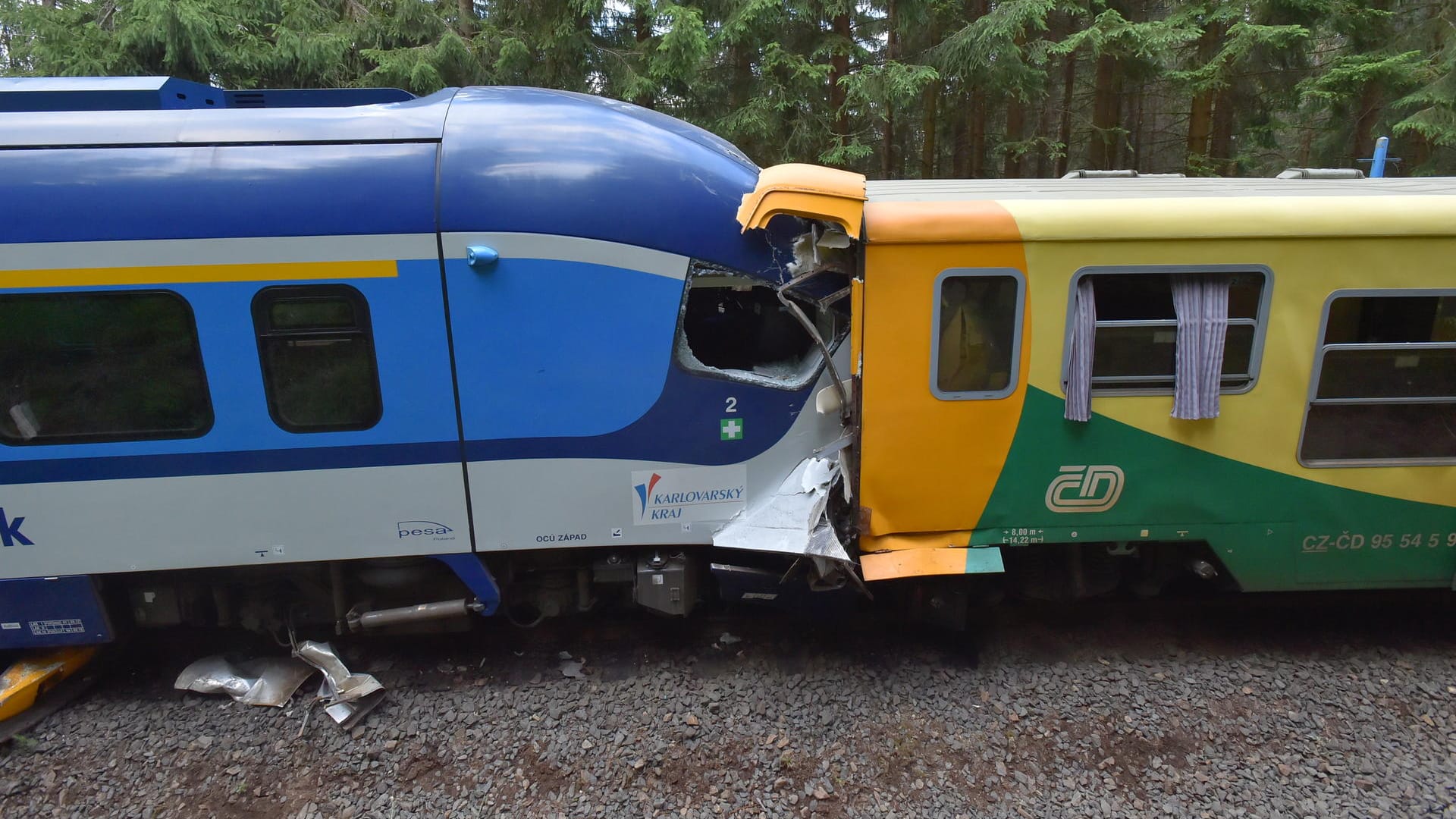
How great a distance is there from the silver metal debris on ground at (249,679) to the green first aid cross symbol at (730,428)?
291 centimetres

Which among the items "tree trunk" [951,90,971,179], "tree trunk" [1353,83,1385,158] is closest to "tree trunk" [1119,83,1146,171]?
"tree trunk" [951,90,971,179]

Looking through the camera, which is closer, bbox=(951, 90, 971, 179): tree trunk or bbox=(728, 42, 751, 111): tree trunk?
bbox=(728, 42, 751, 111): tree trunk

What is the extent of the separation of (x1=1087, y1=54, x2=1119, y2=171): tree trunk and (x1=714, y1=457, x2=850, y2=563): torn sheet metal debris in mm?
10667

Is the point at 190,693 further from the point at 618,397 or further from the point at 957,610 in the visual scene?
the point at 957,610

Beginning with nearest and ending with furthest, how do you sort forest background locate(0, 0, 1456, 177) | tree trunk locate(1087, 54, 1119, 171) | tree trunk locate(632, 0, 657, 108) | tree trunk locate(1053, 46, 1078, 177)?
forest background locate(0, 0, 1456, 177)
tree trunk locate(632, 0, 657, 108)
tree trunk locate(1087, 54, 1119, 171)
tree trunk locate(1053, 46, 1078, 177)

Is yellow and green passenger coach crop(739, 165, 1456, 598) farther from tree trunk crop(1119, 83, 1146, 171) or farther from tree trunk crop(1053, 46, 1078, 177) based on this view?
tree trunk crop(1119, 83, 1146, 171)

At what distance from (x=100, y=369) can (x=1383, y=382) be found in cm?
694

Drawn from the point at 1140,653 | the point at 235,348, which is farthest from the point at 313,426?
the point at 1140,653

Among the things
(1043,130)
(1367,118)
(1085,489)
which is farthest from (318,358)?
(1367,118)

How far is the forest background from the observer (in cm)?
917

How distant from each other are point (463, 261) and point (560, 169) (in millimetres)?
688

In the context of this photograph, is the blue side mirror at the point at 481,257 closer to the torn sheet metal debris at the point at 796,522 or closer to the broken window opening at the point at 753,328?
the broken window opening at the point at 753,328

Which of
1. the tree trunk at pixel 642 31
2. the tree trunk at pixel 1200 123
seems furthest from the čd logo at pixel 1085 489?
the tree trunk at pixel 1200 123

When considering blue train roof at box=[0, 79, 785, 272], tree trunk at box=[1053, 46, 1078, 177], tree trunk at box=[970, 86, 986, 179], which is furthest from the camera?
tree trunk at box=[1053, 46, 1078, 177]
